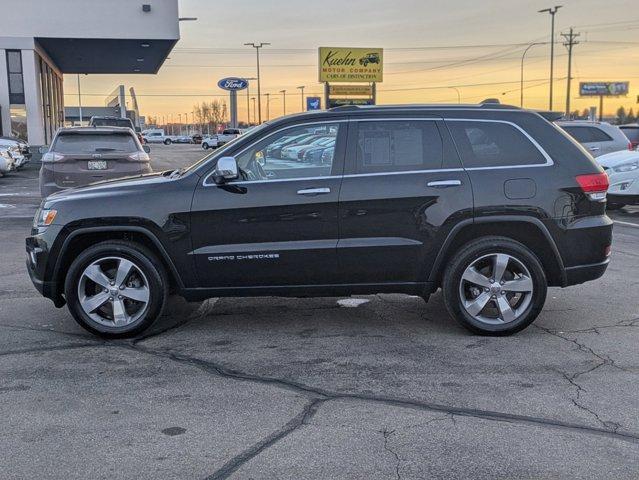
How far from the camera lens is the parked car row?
23516 millimetres

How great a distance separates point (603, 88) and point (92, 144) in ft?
387

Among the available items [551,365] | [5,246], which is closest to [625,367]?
[551,365]

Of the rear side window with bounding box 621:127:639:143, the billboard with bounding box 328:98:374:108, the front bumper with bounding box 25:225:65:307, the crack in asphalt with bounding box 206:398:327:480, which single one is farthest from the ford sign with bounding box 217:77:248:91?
the crack in asphalt with bounding box 206:398:327:480

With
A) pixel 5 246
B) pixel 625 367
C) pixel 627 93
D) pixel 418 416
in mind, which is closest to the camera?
pixel 418 416

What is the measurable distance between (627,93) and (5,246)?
428 ft

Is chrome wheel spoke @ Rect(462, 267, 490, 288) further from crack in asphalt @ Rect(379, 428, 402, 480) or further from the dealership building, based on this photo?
the dealership building

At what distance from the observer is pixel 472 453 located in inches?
141

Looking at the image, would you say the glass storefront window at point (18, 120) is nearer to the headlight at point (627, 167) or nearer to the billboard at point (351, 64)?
the billboard at point (351, 64)

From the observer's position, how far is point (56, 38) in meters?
32.3

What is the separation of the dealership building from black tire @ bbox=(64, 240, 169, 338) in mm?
27614

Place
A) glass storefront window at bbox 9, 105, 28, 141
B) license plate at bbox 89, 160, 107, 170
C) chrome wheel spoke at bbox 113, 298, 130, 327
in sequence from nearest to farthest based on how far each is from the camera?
chrome wheel spoke at bbox 113, 298, 130, 327
license plate at bbox 89, 160, 107, 170
glass storefront window at bbox 9, 105, 28, 141

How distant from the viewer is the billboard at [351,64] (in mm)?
36469

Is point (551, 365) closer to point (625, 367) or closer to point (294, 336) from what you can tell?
point (625, 367)

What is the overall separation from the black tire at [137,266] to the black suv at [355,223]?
11 mm
